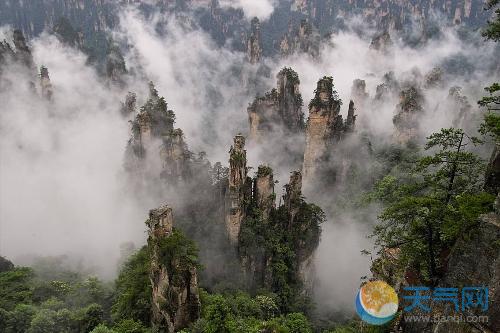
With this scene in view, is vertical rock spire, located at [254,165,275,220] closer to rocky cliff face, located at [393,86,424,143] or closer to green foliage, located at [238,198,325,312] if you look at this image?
green foliage, located at [238,198,325,312]

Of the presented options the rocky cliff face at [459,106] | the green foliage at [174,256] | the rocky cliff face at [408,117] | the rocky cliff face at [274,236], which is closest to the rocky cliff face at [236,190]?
the rocky cliff face at [274,236]

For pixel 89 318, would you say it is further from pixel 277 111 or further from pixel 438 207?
pixel 277 111

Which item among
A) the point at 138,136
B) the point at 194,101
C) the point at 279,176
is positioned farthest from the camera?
the point at 194,101

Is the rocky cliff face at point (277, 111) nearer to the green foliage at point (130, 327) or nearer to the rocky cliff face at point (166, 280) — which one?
the rocky cliff face at point (166, 280)

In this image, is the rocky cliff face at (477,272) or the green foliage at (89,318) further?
the green foliage at (89,318)


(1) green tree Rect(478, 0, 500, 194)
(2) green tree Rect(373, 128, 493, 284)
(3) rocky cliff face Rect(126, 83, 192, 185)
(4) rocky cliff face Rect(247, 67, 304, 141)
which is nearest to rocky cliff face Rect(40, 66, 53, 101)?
(3) rocky cliff face Rect(126, 83, 192, 185)

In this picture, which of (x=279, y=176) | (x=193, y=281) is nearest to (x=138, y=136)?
(x=279, y=176)

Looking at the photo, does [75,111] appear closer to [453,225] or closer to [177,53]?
[177,53]

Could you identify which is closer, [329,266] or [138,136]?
[329,266]
